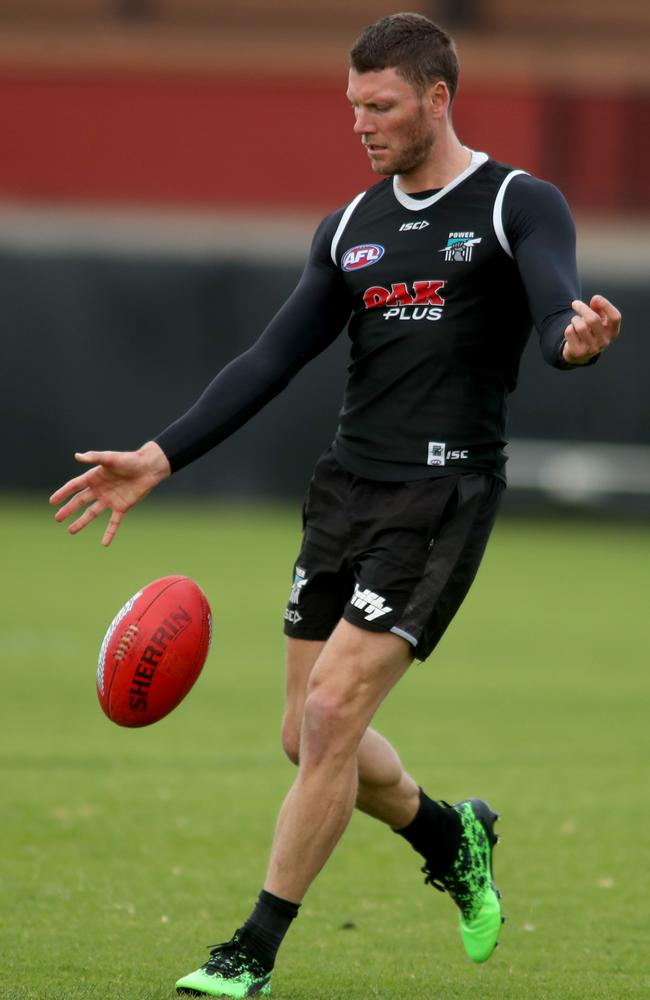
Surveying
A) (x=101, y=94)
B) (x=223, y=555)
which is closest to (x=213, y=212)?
(x=101, y=94)

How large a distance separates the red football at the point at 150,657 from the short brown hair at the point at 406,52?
65.0 inches

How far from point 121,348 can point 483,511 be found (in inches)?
630

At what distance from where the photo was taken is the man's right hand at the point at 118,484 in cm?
501

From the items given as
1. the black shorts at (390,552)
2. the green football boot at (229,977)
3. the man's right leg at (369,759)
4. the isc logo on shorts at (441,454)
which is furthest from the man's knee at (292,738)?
the isc logo on shorts at (441,454)

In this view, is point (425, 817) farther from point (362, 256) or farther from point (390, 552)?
point (362, 256)

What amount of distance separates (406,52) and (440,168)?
35cm

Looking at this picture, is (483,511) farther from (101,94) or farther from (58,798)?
(101,94)

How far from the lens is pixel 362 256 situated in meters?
5.13

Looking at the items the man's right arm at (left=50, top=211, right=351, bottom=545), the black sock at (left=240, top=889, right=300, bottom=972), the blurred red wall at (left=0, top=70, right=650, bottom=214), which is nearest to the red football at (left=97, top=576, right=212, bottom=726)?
the man's right arm at (left=50, top=211, right=351, bottom=545)

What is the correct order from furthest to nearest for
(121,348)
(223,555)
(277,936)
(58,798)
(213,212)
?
(213,212) → (121,348) → (223,555) → (58,798) → (277,936)

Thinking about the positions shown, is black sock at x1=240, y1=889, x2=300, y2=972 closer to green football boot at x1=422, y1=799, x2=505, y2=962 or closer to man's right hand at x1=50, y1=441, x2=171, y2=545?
green football boot at x1=422, y1=799, x2=505, y2=962

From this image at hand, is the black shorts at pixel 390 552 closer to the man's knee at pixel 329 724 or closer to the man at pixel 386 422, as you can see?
the man at pixel 386 422

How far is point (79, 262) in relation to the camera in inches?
816

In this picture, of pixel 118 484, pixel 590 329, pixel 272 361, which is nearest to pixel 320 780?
pixel 118 484
